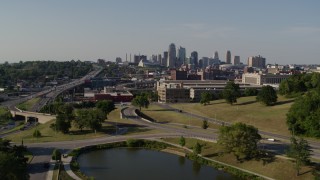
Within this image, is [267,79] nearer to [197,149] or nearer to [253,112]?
[253,112]

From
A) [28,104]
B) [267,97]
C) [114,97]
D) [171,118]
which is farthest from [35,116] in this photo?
[267,97]

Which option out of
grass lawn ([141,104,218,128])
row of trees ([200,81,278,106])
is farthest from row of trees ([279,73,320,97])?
grass lawn ([141,104,218,128])

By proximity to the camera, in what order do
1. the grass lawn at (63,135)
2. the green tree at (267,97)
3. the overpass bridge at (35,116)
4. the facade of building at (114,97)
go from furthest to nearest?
the facade of building at (114,97) < the overpass bridge at (35,116) < the green tree at (267,97) < the grass lawn at (63,135)

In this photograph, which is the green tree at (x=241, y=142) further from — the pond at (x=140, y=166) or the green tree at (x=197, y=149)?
the green tree at (x=197, y=149)

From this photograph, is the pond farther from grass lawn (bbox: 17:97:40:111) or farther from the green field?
grass lawn (bbox: 17:97:40:111)

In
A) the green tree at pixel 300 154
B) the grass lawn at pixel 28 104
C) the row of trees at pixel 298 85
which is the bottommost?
the grass lawn at pixel 28 104

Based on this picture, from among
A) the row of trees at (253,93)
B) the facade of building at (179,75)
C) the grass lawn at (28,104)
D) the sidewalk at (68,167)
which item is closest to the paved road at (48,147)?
the sidewalk at (68,167)

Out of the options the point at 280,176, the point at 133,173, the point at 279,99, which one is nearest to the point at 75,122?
the point at 133,173
